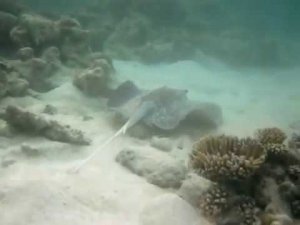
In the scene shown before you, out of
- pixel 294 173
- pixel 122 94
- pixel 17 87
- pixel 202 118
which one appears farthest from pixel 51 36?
pixel 294 173

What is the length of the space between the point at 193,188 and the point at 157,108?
9.97ft

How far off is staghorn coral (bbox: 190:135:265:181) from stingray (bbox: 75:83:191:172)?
8.03ft

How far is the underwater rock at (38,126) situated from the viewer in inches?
257

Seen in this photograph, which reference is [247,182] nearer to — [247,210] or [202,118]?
[247,210]

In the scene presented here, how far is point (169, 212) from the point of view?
4672 millimetres

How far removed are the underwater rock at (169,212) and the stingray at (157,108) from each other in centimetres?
255

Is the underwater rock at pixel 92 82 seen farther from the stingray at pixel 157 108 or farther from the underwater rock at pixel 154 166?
the underwater rock at pixel 154 166

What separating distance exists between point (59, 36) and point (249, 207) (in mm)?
8597

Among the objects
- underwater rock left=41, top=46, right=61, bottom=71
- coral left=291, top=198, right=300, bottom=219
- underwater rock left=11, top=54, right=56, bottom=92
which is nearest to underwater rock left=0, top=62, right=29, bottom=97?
underwater rock left=11, top=54, right=56, bottom=92

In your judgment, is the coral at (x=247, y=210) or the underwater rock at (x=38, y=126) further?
the underwater rock at (x=38, y=126)

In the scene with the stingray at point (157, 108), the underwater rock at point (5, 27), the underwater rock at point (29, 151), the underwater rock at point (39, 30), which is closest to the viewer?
the underwater rock at point (29, 151)

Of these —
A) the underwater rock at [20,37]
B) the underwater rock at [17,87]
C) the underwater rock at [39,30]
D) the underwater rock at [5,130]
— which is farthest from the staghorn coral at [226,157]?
the underwater rock at [20,37]

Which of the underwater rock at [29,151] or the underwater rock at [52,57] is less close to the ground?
the underwater rock at [29,151]

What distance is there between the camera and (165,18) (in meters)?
20.9
